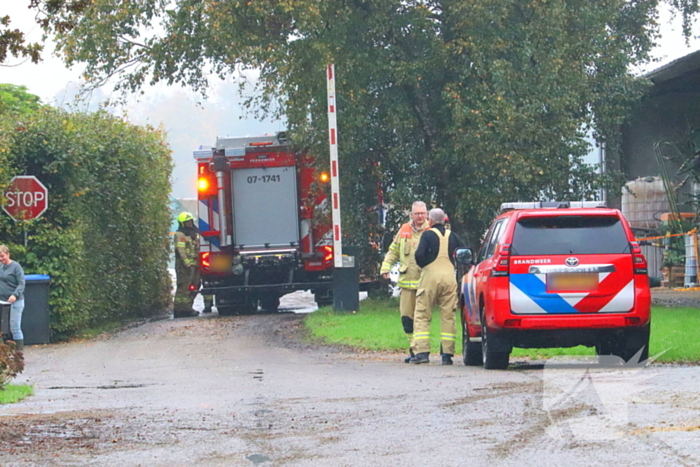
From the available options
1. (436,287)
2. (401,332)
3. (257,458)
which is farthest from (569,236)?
(401,332)

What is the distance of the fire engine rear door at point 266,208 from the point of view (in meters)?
22.7

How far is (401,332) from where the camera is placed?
54.6ft

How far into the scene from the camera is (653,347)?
1290cm

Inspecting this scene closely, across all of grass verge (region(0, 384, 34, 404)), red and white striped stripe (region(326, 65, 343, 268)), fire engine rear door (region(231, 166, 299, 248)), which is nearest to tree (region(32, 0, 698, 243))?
red and white striped stripe (region(326, 65, 343, 268))

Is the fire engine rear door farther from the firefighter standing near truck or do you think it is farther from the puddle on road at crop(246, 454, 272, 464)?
the puddle on road at crop(246, 454, 272, 464)

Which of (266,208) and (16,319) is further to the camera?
(266,208)

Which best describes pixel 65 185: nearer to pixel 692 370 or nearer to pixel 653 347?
pixel 653 347

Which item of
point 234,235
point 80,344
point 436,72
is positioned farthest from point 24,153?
point 436,72

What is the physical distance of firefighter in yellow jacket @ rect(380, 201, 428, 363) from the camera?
13773 millimetres

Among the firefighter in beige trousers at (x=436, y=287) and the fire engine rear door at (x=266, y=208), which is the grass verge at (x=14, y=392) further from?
the fire engine rear door at (x=266, y=208)

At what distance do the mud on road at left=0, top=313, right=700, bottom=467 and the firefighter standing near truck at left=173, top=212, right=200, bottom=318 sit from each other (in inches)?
373

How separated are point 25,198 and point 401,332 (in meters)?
6.06

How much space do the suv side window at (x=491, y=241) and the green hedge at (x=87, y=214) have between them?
304 inches

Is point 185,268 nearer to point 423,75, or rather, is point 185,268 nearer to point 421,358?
point 423,75
